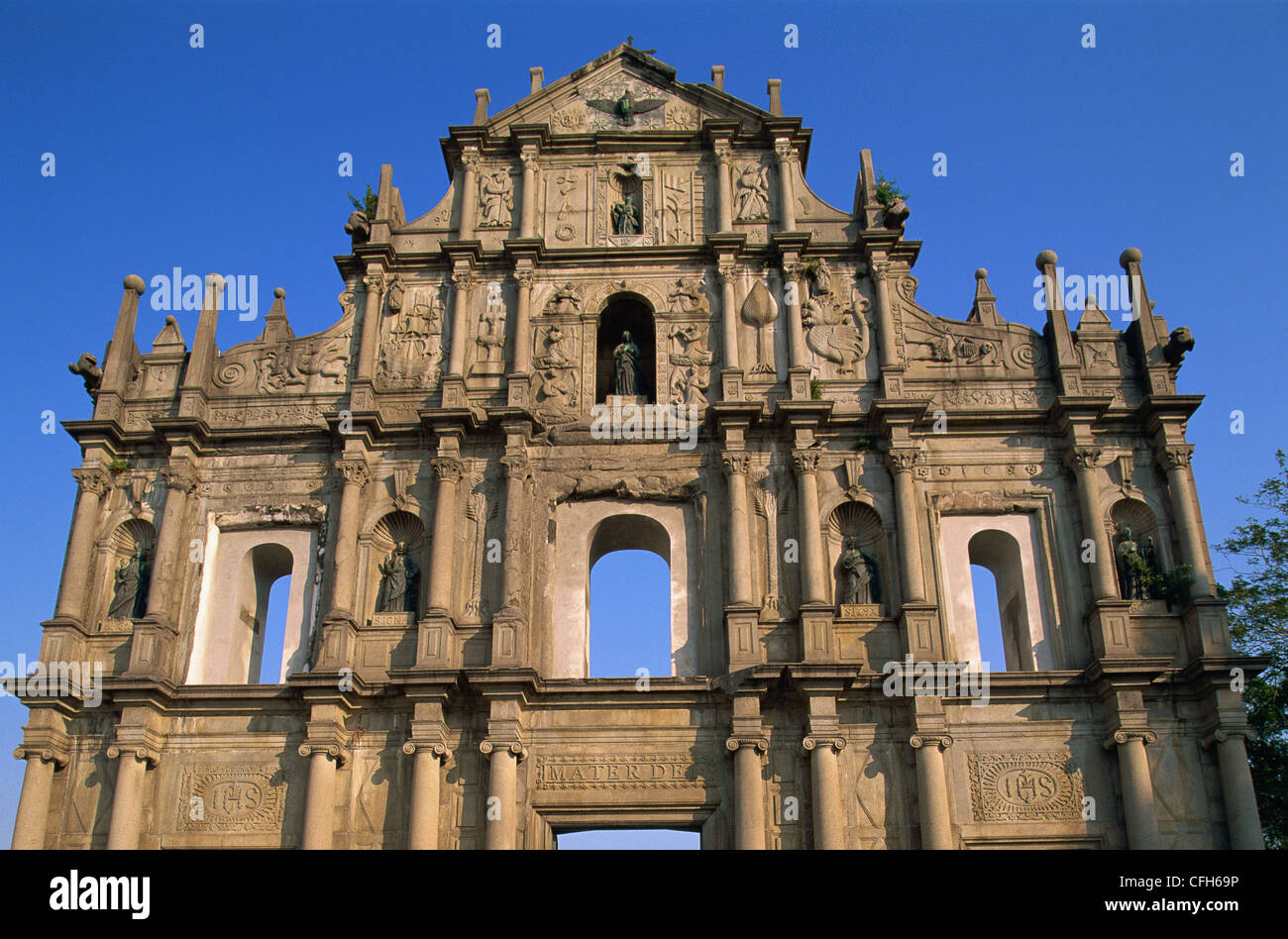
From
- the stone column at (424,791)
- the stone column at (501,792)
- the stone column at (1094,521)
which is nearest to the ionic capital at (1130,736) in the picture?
the stone column at (1094,521)

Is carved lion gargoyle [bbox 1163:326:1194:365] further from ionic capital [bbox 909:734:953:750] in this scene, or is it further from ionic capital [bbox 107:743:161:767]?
ionic capital [bbox 107:743:161:767]

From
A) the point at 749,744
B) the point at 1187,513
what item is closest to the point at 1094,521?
the point at 1187,513

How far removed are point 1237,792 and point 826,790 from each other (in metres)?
5.42

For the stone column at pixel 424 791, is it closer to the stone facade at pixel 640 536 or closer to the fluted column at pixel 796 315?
the stone facade at pixel 640 536

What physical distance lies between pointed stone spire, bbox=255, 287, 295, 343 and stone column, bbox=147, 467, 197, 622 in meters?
2.86

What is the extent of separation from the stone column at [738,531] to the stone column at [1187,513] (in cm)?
640

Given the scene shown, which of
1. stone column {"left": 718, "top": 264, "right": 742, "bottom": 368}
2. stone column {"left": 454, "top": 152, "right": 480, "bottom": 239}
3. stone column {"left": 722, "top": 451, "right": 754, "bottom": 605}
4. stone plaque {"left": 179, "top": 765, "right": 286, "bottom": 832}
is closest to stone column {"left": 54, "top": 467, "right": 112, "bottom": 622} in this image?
stone plaque {"left": 179, "top": 765, "right": 286, "bottom": 832}

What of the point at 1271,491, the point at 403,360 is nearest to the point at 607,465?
the point at 403,360

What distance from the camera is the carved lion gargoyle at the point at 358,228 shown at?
71.1ft

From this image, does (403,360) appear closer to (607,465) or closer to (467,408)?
(467,408)

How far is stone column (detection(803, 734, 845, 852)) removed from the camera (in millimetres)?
16484

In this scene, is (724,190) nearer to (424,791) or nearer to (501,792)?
(501,792)

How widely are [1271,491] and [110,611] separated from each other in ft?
64.1

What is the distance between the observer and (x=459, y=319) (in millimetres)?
20844
